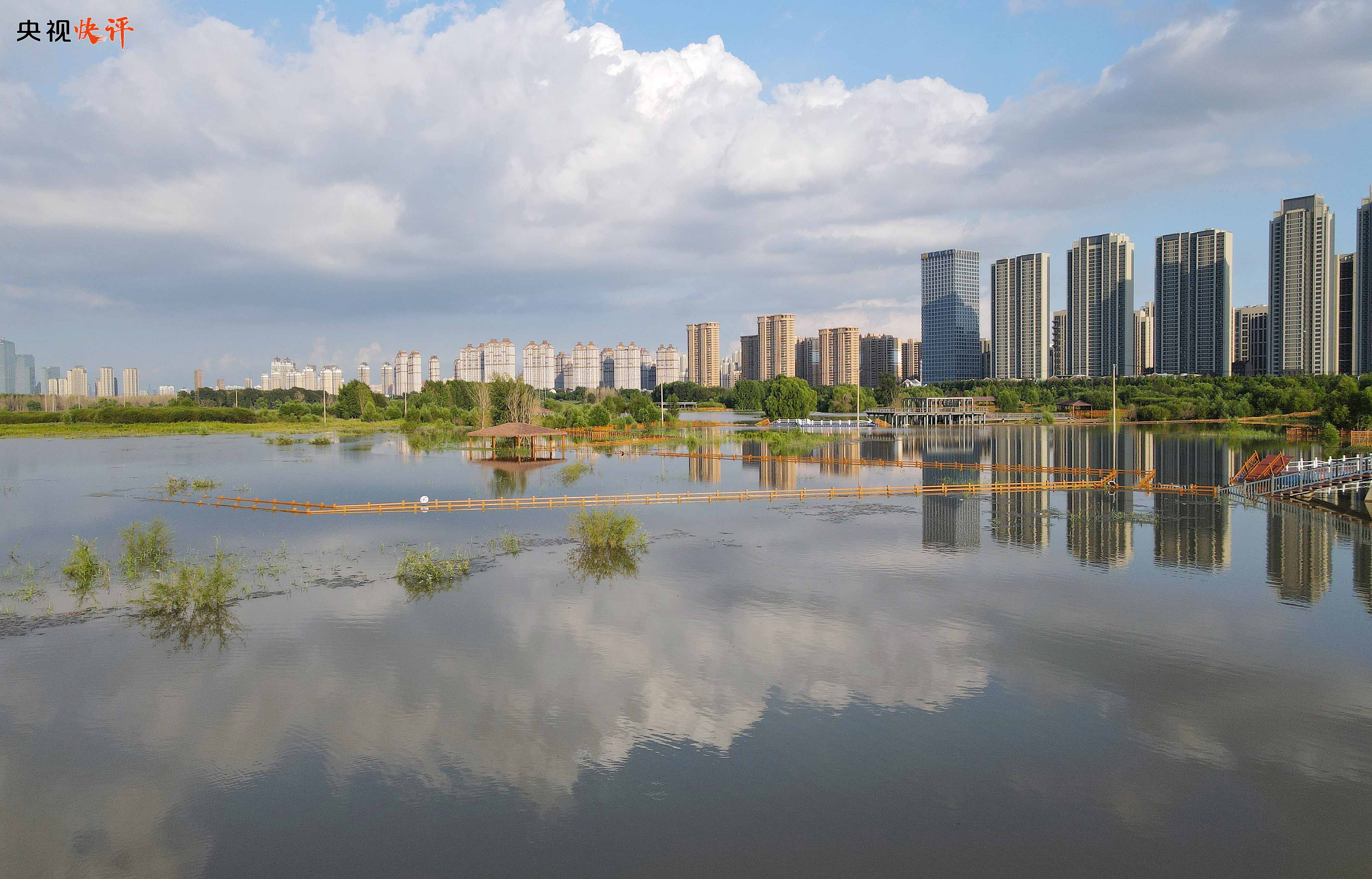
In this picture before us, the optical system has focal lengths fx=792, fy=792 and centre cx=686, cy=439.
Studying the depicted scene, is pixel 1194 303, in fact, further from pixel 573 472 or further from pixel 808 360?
pixel 573 472

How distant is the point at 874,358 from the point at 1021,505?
16351 centimetres

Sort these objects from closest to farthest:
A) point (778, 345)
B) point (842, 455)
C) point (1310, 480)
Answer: point (1310, 480) → point (842, 455) → point (778, 345)

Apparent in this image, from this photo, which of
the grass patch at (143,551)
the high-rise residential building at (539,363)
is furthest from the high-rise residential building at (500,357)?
the grass patch at (143,551)

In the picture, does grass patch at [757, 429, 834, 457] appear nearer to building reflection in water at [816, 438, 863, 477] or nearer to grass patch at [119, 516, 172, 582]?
building reflection in water at [816, 438, 863, 477]

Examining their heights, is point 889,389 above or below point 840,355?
below

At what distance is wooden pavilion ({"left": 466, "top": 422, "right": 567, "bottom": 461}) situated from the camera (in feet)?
166

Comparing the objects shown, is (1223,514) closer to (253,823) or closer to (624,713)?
(624,713)

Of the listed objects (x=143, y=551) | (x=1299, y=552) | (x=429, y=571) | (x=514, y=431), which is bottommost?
(x=1299, y=552)

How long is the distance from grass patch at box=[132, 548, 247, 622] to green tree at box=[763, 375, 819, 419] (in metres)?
82.9

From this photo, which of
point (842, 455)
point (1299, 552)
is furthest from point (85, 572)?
point (842, 455)

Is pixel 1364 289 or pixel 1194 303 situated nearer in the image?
pixel 1364 289

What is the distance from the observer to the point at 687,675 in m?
13.7

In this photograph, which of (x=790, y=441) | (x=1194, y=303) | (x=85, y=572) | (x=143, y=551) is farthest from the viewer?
(x=1194, y=303)

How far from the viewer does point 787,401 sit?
325ft
